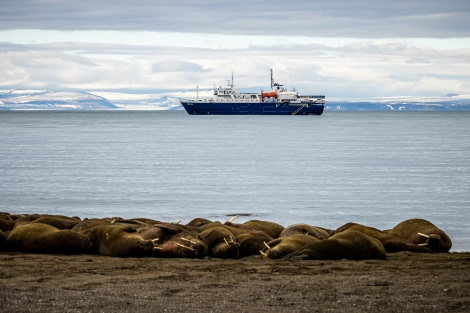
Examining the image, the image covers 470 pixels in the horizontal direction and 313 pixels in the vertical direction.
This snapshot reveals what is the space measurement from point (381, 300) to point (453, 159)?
37.9m

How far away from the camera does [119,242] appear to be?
39.1 ft

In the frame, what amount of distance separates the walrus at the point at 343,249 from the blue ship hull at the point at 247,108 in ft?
483

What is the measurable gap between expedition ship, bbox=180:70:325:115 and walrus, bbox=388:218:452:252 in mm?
145276

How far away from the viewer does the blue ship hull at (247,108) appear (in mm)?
160625

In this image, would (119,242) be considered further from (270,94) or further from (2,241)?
(270,94)

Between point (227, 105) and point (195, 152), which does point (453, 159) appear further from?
point (227, 105)

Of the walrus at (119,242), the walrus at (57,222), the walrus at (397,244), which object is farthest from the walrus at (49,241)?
the walrus at (397,244)

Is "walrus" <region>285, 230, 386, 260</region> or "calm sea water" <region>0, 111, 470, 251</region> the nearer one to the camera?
"walrus" <region>285, 230, 386, 260</region>

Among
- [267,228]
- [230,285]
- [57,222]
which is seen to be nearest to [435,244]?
[267,228]

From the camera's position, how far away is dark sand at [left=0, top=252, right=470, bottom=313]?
321 inches

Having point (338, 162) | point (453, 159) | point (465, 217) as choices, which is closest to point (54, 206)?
point (465, 217)

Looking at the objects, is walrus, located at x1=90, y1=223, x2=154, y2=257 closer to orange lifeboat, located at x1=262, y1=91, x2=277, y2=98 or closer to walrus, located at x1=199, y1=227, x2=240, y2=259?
walrus, located at x1=199, y1=227, x2=240, y2=259

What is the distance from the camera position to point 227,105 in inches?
6280

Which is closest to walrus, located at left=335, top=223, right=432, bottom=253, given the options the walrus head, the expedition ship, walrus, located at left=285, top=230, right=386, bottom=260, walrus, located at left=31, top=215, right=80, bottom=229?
the walrus head
